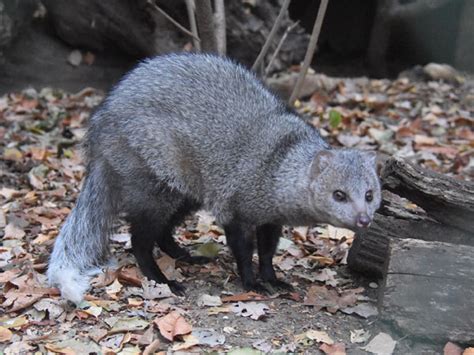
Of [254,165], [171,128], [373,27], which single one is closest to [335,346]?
[254,165]

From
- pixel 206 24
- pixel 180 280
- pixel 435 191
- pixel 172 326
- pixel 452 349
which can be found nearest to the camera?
pixel 452 349

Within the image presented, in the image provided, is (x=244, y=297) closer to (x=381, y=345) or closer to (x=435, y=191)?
(x=381, y=345)

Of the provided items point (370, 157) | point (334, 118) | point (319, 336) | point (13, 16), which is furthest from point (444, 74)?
point (319, 336)

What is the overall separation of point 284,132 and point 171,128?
707mm

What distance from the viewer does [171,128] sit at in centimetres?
465

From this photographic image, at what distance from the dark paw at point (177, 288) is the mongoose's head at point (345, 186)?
37.6 inches

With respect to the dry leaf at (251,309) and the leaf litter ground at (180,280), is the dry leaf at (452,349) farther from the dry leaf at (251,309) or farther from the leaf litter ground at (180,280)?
A: the dry leaf at (251,309)

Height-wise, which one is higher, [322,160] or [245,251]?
[322,160]

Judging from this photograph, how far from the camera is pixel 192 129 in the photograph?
4.67 m

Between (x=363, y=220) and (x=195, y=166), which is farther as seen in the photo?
(x=195, y=166)

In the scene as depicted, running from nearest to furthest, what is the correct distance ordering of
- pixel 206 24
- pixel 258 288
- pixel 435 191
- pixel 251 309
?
pixel 435 191, pixel 251 309, pixel 258 288, pixel 206 24

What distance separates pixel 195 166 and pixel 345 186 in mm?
977

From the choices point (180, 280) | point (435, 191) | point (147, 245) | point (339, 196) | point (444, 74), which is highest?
point (435, 191)

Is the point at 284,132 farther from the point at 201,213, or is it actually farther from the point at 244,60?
the point at 244,60
